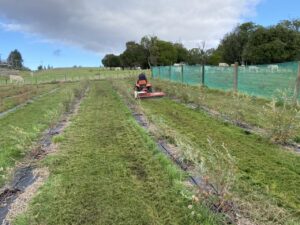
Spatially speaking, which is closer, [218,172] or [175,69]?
[218,172]

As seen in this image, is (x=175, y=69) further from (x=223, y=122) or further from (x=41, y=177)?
(x=41, y=177)

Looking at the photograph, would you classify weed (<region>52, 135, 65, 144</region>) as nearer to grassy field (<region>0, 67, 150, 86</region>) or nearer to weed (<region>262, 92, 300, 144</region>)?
weed (<region>262, 92, 300, 144</region>)

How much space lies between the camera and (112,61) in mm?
98875

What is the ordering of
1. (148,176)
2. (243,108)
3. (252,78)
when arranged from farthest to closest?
(252,78), (243,108), (148,176)

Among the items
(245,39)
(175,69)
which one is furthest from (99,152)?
(245,39)

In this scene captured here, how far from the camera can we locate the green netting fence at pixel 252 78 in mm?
11584

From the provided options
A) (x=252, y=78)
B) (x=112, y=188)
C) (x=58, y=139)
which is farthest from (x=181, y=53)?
(x=112, y=188)

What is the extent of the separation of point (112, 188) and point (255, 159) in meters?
2.43

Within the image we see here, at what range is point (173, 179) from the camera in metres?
4.55

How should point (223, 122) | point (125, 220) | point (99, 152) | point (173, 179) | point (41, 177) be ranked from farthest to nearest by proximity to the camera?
point (223, 122)
point (99, 152)
point (41, 177)
point (173, 179)
point (125, 220)

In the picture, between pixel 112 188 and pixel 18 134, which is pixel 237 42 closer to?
pixel 18 134

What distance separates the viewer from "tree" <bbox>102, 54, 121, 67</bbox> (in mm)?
96512

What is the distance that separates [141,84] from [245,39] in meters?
57.3

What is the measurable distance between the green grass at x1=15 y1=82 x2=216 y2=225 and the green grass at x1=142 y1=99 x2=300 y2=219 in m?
0.88
